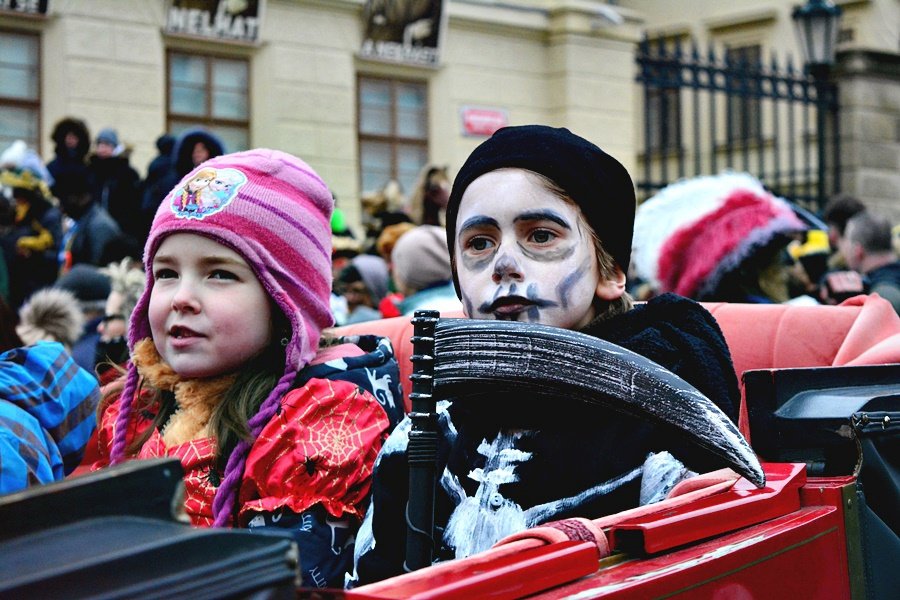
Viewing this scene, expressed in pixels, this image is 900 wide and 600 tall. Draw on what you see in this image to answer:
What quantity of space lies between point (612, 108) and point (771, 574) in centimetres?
1395

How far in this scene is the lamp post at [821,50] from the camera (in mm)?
12266

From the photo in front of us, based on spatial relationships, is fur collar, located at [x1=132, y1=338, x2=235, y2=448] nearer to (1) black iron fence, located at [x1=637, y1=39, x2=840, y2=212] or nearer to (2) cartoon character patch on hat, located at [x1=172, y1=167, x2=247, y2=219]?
(2) cartoon character patch on hat, located at [x1=172, y1=167, x2=247, y2=219]

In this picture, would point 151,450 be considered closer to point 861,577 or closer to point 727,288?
point 861,577

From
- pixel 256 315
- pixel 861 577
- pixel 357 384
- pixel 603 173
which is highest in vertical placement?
pixel 603 173

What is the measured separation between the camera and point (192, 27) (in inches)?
497

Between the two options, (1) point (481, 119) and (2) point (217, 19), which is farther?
(1) point (481, 119)

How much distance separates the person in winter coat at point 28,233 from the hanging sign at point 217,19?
14.0ft

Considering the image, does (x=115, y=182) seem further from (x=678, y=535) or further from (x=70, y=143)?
(x=678, y=535)

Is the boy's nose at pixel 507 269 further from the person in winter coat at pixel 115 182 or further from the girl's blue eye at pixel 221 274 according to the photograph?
the person in winter coat at pixel 115 182

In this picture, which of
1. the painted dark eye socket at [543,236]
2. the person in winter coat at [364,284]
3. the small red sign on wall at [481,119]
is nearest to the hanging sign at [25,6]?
the small red sign on wall at [481,119]

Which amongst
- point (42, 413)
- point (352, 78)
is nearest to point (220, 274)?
point (42, 413)

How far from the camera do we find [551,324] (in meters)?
2.29

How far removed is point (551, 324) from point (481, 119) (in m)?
12.7

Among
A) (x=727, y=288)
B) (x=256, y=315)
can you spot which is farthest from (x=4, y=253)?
(x=256, y=315)
